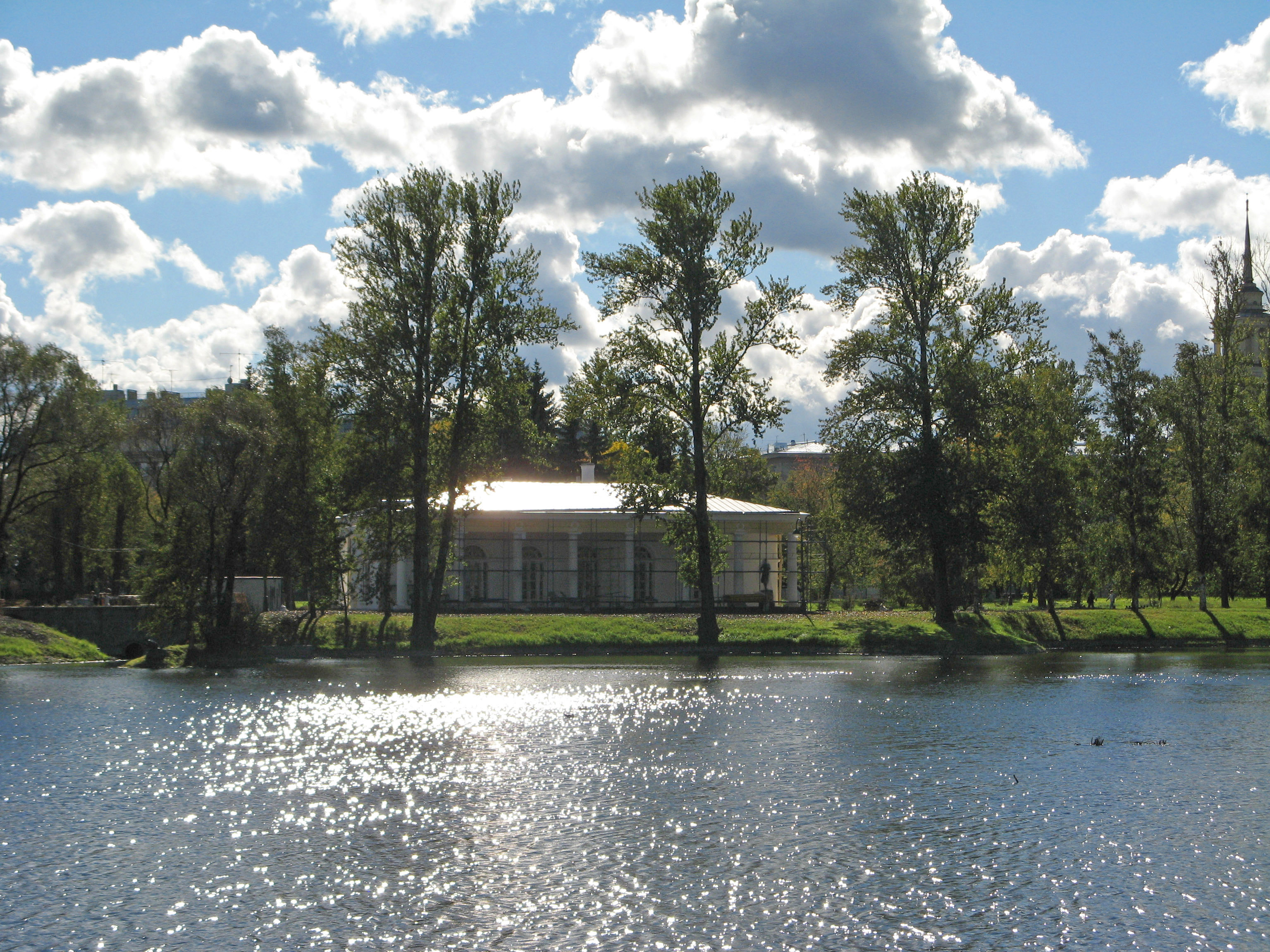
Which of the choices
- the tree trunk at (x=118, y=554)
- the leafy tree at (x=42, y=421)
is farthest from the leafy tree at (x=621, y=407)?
the tree trunk at (x=118, y=554)

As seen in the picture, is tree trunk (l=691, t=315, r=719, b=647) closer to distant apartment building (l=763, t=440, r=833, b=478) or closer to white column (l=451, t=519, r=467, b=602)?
white column (l=451, t=519, r=467, b=602)

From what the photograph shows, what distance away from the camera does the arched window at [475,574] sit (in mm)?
49000

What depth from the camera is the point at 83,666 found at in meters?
35.9

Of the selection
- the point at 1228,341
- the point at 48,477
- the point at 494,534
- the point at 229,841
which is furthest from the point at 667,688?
the point at 1228,341

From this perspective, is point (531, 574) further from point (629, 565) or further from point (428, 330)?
point (428, 330)

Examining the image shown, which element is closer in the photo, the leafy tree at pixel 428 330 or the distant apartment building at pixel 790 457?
the leafy tree at pixel 428 330

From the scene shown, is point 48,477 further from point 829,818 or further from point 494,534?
point 829,818

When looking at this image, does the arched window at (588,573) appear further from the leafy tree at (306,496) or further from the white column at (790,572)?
the leafy tree at (306,496)

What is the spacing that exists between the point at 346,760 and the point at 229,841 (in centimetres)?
457

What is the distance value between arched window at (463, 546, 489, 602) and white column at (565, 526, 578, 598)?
139 inches

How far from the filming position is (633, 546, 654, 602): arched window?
161 ft

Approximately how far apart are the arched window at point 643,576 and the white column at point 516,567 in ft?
16.4

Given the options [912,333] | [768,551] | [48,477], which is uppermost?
[912,333]

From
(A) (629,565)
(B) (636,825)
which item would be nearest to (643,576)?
(A) (629,565)
